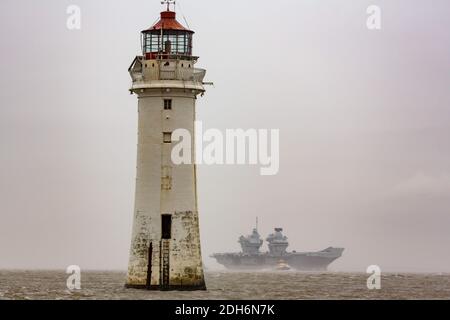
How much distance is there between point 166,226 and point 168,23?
334 inches

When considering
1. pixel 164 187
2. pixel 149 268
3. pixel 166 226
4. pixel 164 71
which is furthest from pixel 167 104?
pixel 149 268

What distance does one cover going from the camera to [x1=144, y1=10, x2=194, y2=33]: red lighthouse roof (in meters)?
51.0

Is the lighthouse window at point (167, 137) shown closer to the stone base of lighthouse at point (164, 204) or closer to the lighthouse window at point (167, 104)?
the stone base of lighthouse at point (164, 204)

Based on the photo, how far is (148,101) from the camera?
50500mm

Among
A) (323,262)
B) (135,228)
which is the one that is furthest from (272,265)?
(135,228)

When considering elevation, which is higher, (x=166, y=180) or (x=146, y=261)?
(x=166, y=180)

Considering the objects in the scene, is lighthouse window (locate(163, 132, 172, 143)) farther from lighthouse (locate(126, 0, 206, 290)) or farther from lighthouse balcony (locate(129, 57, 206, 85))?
lighthouse balcony (locate(129, 57, 206, 85))

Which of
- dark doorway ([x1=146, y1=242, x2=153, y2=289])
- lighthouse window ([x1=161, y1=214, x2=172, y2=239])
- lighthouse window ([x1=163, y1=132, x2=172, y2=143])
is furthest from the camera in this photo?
lighthouse window ([x1=163, y1=132, x2=172, y2=143])

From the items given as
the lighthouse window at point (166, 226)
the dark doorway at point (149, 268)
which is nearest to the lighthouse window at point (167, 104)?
the lighthouse window at point (166, 226)

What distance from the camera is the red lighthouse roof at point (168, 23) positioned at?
51.0m

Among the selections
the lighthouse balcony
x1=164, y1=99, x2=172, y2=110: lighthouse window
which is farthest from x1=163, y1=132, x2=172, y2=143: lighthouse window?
the lighthouse balcony

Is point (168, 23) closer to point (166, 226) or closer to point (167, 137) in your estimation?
point (167, 137)
